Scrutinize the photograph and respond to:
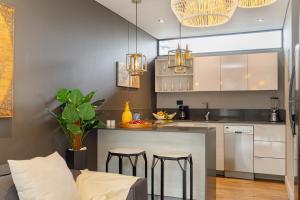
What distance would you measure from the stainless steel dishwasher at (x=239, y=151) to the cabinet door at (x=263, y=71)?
34.4 inches

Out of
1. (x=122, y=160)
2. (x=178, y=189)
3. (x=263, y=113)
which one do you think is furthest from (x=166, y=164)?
(x=263, y=113)

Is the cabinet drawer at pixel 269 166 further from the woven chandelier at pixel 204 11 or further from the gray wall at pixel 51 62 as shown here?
the woven chandelier at pixel 204 11

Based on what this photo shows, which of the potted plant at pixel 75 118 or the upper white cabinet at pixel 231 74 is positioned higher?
the upper white cabinet at pixel 231 74

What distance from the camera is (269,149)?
15.7 feet

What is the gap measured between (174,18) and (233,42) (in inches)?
63.5

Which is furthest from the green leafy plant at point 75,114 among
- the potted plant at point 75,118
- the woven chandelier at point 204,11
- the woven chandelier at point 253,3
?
the woven chandelier at point 253,3

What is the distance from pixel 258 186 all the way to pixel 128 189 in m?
2.96

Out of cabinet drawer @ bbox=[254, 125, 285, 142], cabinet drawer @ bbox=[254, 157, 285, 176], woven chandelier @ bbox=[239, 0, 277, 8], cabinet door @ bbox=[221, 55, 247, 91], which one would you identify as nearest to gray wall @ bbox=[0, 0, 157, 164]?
woven chandelier @ bbox=[239, 0, 277, 8]

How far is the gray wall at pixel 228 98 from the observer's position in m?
5.35

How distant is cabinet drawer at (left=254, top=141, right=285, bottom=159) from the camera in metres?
4.71

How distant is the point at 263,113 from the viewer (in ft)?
17.9

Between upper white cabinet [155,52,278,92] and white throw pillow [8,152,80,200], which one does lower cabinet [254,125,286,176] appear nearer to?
upper white cabinet [155,52,278,92]

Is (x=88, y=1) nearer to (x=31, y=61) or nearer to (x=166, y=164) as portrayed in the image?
(x=31, y=61)

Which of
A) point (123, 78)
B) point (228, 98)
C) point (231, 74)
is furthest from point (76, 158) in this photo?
point (228, 98)
